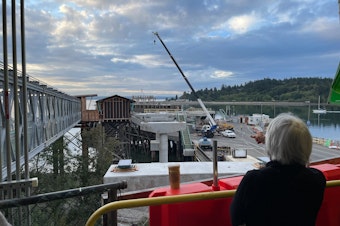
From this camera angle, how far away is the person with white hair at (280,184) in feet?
5.93

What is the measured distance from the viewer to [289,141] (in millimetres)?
1819

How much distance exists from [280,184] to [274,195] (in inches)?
2.9

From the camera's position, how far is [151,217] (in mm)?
2527

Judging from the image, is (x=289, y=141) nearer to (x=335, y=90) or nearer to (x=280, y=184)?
(x=280, y=184)

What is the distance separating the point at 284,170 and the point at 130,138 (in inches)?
1706

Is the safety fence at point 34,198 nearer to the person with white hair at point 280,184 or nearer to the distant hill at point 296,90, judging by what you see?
the person with white hair at point 280,184

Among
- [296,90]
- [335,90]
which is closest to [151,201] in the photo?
[335,90]

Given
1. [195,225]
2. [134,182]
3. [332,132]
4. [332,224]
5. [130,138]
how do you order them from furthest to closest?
1. [130,138]
2. [332,132]
3. [134,182]
4. [332,224]
5. [195,225]

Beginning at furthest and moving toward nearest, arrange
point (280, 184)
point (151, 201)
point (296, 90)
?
point (296, 90)
point (151, 201)
point (280, 184)

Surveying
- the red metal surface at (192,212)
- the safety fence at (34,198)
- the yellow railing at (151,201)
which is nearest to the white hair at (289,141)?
the yellow railing at (151,201)

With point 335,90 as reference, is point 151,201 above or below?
below

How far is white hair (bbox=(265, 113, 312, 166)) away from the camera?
182cm

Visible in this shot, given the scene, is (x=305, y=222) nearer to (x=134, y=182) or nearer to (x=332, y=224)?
(x=332, y=224)

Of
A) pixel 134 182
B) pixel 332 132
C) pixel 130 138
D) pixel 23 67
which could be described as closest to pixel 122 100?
pixel 130 138
